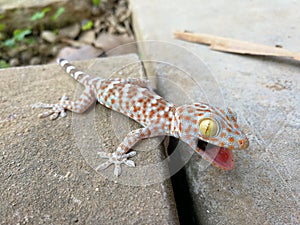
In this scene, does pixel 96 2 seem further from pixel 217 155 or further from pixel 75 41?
pixel 217 155

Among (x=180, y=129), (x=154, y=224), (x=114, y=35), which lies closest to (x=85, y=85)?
(x=180, y=129)

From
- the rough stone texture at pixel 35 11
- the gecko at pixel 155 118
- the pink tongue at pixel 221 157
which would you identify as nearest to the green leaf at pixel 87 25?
the rough stone texture at pixel 35 11

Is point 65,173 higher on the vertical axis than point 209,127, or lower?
lower

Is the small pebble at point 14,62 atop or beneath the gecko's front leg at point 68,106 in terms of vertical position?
beneath

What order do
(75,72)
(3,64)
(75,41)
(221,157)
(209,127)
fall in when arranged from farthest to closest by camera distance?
1. (75,41)
2. (3,64)
3. (75,72)
4. (221,157)
5. (209,127)

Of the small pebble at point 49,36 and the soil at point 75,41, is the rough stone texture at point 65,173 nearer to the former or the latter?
the soil at point 75,41

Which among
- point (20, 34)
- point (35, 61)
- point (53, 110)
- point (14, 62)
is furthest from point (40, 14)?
point (53, 110)
